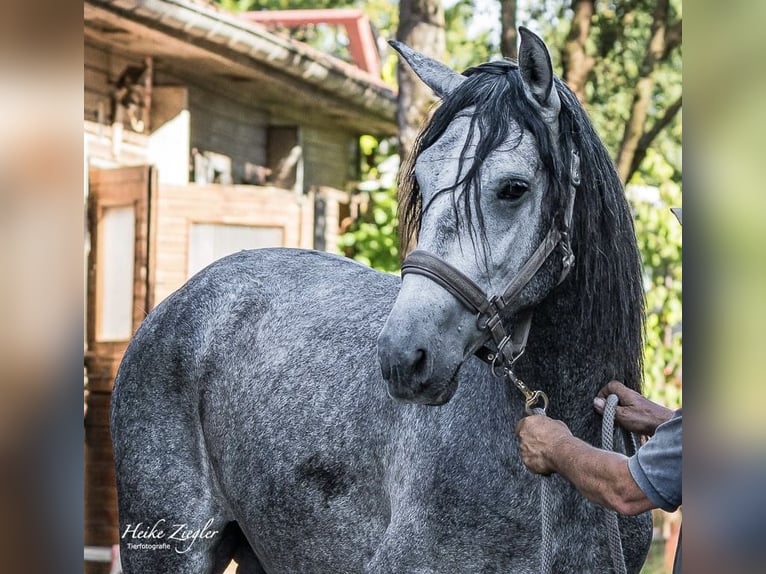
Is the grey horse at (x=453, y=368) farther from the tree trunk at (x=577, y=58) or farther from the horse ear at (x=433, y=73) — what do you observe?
the tree trunk at (x=577, y=58)

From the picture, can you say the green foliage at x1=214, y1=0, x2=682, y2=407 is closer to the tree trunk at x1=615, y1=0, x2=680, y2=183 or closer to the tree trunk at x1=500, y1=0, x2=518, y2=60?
the tree trunk at x1=615, y1=0, x2=680, y2=183

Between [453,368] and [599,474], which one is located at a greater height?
[453,368]

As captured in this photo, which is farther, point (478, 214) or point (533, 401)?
point (533, 401)

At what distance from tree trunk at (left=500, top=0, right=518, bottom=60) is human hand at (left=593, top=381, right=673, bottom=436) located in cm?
546

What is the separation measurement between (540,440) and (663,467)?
1.09 ft

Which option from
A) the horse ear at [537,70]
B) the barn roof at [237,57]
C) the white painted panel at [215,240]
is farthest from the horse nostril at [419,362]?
the white painted panel at [215,240]

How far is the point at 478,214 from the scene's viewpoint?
6.55 feet

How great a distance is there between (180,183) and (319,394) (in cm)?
469

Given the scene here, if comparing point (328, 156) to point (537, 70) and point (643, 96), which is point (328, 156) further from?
point (537, 70)

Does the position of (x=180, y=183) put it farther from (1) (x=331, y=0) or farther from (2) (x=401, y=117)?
(1) (x=331, y=0)

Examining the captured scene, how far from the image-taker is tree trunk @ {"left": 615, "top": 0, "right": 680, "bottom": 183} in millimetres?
8031

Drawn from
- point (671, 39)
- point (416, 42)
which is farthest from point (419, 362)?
point (671, 39)

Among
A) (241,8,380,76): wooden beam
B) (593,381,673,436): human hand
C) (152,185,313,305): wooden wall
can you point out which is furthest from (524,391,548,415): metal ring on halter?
(241,8,380,76): wooden beam
